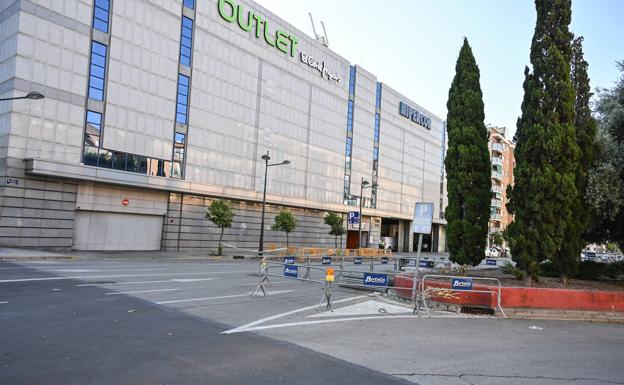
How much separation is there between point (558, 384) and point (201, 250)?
35.4 meters

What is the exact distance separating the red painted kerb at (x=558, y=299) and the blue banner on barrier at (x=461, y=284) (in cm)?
28

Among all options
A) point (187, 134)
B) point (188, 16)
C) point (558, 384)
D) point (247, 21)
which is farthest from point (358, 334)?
point (247, 21)

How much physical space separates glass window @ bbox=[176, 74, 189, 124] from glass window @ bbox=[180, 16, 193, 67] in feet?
4.26

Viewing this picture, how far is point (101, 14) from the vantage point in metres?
32.3

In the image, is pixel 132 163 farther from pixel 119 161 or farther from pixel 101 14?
pixel 101 14

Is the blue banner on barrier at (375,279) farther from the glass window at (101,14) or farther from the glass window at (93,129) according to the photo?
the glass window at (101,14)

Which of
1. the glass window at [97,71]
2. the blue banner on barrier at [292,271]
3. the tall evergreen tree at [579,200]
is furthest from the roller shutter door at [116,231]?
the tall evergreen tree at [579,200]

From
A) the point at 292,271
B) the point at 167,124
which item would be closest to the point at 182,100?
the point at 167,124

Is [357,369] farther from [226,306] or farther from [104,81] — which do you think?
[104,81]

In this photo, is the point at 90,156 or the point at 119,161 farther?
the point at 119,161

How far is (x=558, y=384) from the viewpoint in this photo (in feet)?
20.7

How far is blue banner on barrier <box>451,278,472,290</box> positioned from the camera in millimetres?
12367

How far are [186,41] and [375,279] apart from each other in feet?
101

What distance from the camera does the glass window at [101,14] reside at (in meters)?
32.0
